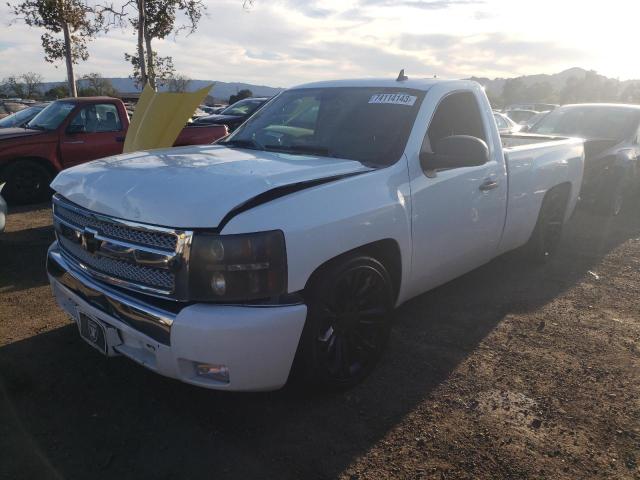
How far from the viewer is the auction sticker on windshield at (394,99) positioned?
12.0 ft

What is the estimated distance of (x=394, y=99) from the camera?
3.69 metres

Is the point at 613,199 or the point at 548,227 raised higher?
the point at 548,227

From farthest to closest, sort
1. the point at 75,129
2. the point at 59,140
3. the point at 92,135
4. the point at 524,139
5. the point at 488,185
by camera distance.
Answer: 1. the point at 92,135
2. the point at 75,129
3. the point at 59,140
4. the point at 524,139
5. the point at 488,185

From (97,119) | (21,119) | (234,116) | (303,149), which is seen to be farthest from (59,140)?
(303,149)

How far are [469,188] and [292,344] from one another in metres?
1.93

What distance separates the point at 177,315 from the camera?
96.3 inches

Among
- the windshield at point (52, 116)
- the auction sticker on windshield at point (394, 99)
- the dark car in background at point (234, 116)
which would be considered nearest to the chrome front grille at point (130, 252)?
the auction sticker on windshield at point (394, 99)

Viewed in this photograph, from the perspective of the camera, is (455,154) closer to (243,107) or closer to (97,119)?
(97,119)

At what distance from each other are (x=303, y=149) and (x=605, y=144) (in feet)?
19.5

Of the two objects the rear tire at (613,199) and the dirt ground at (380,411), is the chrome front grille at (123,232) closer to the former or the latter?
the dirt ground at (380,411)

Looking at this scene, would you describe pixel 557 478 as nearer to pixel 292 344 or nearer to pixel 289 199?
pixel 292 344

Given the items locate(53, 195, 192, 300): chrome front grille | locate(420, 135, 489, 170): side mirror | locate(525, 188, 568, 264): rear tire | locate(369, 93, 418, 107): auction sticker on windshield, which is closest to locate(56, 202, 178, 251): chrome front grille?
locate(53, 195, 192, 300): chrome front grille

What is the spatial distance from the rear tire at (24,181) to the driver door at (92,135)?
0.40 metres

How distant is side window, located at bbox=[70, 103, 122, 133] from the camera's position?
28.1 ft
